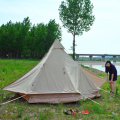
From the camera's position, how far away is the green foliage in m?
55.6

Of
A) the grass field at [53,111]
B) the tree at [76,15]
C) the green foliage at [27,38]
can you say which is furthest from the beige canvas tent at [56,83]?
the green foliage at [27,38]

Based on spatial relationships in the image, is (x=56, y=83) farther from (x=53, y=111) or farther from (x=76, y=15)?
(x=76, y=15)

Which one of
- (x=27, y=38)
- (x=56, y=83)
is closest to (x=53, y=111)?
(x=56, y=83)

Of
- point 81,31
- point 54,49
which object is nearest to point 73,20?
point 81,31

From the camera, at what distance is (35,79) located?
25.9 ft

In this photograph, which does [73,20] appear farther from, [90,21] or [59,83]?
[59,83]

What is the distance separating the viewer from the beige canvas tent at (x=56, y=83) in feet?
25.2

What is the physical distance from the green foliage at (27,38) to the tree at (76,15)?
16408 millimetres

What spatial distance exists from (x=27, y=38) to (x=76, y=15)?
22919mm

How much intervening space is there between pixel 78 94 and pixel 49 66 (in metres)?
1.64

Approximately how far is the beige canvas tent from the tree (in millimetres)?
29682

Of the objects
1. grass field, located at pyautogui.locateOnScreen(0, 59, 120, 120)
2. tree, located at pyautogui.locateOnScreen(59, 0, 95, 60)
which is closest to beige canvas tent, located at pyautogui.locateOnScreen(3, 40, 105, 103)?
grass field, located at pyautogui.locateOnScreen(0, 59, 120, 120)

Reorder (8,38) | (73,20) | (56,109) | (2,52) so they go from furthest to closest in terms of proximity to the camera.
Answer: (2,52) → (8,38) → (73,20) → (56,109)

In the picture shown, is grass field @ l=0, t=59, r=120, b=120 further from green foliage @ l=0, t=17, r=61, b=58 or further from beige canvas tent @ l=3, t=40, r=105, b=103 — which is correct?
green foliage @ l=0, t=17, r=61, b=58
